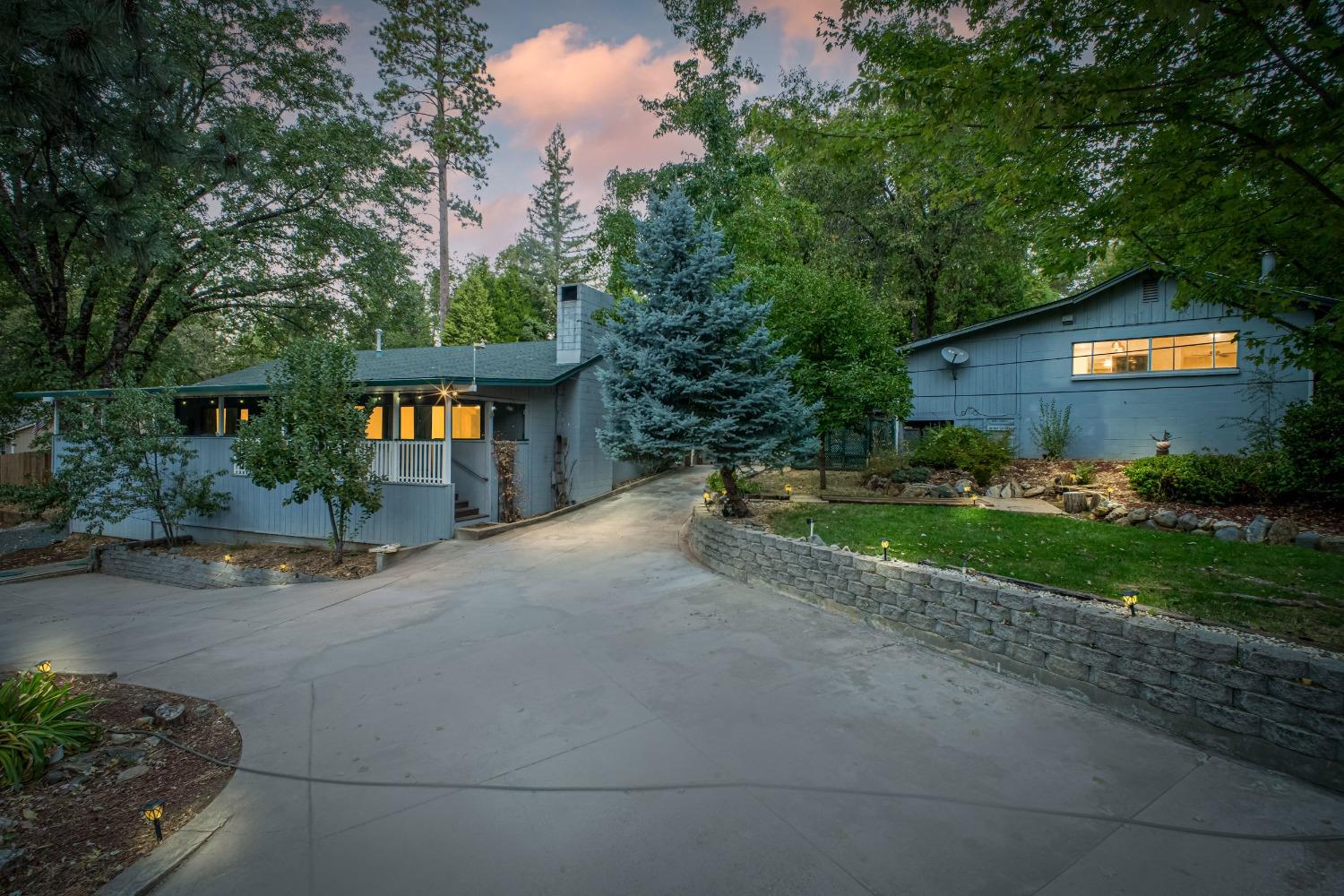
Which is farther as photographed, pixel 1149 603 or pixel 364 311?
pixel 364 311

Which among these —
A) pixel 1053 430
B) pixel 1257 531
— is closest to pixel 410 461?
pixel 1257 531

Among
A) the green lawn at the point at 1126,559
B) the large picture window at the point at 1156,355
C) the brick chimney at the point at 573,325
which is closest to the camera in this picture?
the green lawn at the point at 1126,559

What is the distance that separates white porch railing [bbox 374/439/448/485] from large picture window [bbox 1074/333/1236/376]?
52.5 feet

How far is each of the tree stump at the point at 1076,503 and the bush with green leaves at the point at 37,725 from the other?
1128 centimetres

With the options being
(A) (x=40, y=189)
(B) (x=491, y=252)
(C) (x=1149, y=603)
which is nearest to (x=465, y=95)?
(B) (x=491, y=252)

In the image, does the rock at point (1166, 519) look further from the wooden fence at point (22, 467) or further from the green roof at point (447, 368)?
the wooden fence at point (22, 467)

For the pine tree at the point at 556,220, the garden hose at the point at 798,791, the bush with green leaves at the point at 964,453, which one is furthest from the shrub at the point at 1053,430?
the pine tree at the point at 556,220

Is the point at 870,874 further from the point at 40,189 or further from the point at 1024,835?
the point at 40,189

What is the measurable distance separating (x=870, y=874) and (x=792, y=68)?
25047 mm

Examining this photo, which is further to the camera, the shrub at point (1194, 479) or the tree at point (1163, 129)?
the shrub at point (1194, 479)

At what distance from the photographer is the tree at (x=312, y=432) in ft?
29.4

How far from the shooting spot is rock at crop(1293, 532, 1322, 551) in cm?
605

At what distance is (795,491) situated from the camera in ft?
37.5

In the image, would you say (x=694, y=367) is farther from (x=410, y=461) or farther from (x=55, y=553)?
(x=55, y=553)
